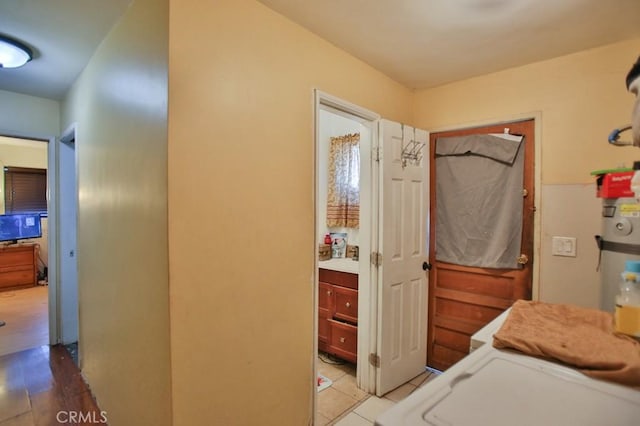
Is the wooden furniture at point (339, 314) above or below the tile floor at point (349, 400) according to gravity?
above

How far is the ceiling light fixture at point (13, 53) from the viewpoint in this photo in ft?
6.09

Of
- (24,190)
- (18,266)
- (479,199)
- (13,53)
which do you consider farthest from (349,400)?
(24,190)

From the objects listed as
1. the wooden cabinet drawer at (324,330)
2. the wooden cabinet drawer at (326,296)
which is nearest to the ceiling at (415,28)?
the wooden cabinet drawer at (326,296)

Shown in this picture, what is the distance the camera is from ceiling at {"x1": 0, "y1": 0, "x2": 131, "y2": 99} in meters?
1.57

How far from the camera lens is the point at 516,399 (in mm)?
827

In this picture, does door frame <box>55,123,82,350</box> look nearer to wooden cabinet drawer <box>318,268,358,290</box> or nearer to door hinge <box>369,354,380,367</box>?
wooden cabinet drawer <box>318,268,358,290</box>

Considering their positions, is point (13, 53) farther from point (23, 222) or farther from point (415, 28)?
point (23, 222)

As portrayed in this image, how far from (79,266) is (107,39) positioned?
1704mm

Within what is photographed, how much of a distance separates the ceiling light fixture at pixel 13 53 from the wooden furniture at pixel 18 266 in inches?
178

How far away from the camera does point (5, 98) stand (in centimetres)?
275

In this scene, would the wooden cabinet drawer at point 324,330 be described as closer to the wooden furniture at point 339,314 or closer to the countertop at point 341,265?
the wooden furniture at point 339,314

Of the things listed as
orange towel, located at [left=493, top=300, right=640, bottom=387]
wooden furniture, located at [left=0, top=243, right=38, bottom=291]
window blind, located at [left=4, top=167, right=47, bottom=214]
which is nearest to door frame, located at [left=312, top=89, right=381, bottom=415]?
orange towel, located at [left=493, top=300, right=640, bottom=387]

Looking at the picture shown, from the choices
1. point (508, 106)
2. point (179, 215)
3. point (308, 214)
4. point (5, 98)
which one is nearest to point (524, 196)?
point (508, 106)

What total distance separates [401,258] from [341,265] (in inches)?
25.4
